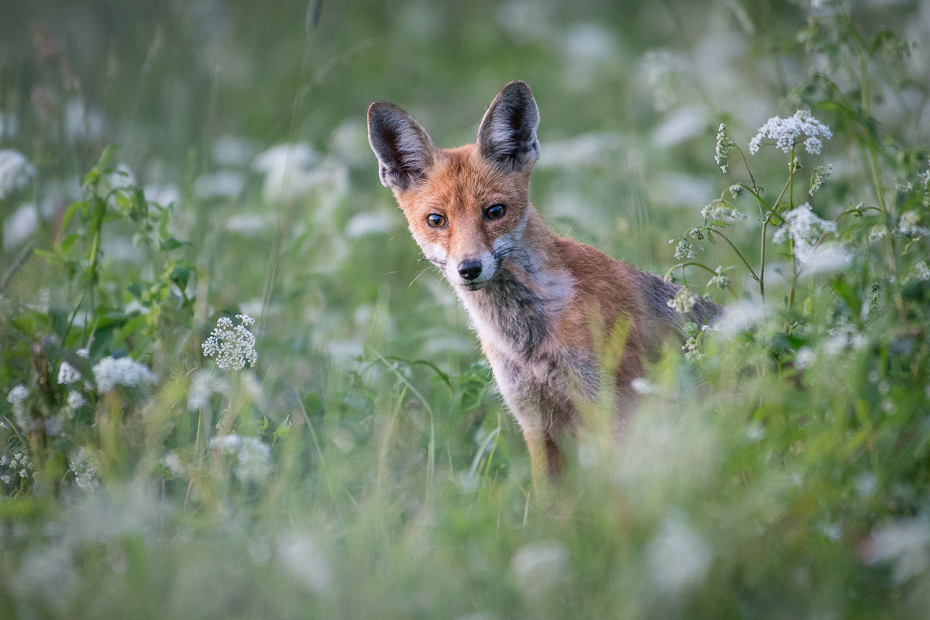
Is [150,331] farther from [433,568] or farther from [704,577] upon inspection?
[704,577]

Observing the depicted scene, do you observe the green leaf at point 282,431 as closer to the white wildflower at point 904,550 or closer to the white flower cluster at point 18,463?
the white flower cluster at point 18,463

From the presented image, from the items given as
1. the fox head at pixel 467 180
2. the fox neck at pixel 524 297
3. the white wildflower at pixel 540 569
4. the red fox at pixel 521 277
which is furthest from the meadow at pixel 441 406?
the fox head at pixel 467 180

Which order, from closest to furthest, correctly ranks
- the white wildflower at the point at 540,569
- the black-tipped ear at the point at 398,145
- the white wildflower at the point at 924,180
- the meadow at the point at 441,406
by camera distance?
the white wildflower at the point at 540,569, the meadow at the point at 441,406, the white wildflower at the point at 924,180, the black-tipped ear at the point at 398,145

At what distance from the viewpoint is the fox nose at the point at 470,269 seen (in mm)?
3688

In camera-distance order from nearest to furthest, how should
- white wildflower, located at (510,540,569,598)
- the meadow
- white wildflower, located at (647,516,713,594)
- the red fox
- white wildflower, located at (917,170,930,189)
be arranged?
white wildflower, located at (647,516,713,594) → white wildflower, located at (510,540,569,598) → the meadow → white wildflower, located at (917,170,930,189) → the red fox

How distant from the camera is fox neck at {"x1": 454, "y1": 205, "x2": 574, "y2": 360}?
399 cm

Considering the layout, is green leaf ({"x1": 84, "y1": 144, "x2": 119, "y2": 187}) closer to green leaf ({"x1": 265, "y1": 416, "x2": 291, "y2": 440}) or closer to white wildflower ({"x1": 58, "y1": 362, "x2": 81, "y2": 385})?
white wildflower ({"x1": 58, "y1": 362, "x2": 81, "y2": 385})

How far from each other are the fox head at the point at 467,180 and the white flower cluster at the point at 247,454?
127cm

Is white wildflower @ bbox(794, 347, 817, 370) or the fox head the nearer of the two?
white wildflower @ bbox(794, 347, 817, 370)

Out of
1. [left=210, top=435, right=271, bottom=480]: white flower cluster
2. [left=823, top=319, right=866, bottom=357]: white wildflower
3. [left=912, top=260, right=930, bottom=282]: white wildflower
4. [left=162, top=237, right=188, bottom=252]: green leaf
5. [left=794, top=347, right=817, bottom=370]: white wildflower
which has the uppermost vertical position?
[left=162, top=237, right=188, bottom=252]: green leaf

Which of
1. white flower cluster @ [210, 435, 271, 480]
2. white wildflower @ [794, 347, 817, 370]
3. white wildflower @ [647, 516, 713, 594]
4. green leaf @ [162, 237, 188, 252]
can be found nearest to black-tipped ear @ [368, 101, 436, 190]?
green leaf @ [162, 237, 188, 252]

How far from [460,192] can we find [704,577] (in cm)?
247

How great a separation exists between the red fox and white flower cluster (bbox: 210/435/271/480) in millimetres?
1264

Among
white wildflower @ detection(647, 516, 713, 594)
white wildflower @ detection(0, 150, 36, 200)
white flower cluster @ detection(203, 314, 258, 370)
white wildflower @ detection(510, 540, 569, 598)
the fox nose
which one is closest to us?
white wildflower @ detection(647, 516, 713, 594)
